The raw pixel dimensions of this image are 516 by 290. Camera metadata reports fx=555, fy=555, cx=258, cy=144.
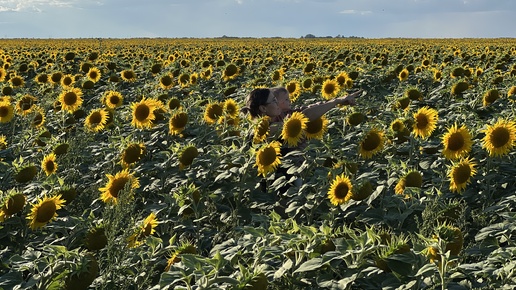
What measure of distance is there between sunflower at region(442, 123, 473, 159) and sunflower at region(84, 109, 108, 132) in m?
3.76

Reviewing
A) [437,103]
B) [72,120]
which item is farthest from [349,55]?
[72,120]

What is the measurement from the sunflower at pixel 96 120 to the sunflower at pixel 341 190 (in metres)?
3.49

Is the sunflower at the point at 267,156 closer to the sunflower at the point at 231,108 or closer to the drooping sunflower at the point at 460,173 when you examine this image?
the drooping sunflower at the point at 460,173

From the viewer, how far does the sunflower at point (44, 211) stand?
143 inches

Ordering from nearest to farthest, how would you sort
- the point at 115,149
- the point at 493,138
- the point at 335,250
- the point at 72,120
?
the point at 335,250
the point at 493,138
the point at 115,149
the point at 72,120

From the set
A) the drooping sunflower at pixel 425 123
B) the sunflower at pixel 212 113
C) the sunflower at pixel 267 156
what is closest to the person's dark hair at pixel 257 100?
the sunflower at pixel 212 113

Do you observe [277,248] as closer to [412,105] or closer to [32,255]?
[32,255]

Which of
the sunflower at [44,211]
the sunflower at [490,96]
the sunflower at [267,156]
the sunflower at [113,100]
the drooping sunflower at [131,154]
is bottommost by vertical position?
the sunflower at [44,211]

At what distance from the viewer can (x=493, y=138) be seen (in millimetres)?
4039

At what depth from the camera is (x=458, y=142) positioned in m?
4.17

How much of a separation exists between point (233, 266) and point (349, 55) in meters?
14.1

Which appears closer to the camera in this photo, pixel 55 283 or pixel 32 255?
pixel 55 283

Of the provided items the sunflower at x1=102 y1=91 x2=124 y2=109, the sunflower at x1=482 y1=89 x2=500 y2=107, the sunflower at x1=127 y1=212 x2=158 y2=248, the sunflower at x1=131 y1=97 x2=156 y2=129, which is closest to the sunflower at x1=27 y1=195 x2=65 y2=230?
the sunflower at x1=127 y1=212 x2=158 y2=248

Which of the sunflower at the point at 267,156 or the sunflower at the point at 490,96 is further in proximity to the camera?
the sunflower at the point at 490,96
